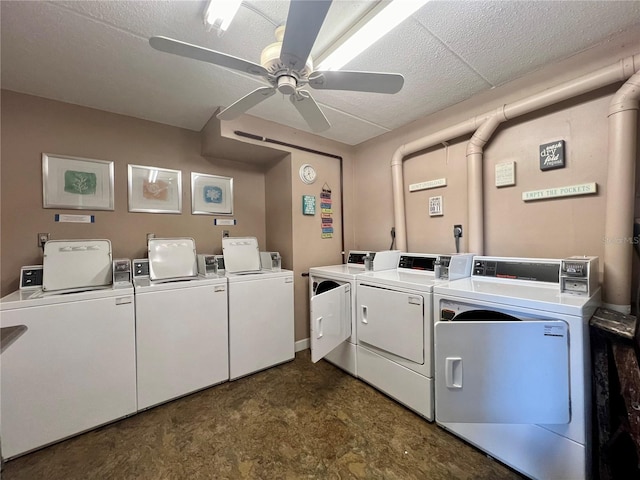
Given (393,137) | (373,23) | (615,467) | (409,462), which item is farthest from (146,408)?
(393,137)

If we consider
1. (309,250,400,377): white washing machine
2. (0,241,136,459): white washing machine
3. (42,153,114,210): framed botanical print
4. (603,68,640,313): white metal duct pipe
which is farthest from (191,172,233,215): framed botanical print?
(603,68,640,313): white metal duct pipe

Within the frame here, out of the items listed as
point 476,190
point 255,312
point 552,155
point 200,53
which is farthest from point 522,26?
point 255,312

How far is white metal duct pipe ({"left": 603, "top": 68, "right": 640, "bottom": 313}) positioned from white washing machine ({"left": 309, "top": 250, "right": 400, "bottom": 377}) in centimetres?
146

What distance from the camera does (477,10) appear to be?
142 centimetres

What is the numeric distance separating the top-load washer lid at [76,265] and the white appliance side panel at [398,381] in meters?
2.30

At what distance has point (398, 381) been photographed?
198 cm

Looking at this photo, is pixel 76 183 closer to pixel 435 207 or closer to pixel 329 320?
pixel 329 320

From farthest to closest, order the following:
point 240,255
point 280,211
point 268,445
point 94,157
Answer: point 280,211 < point 240,255 < point 94,157 < point 268,445

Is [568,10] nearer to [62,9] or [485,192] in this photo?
[485,192]

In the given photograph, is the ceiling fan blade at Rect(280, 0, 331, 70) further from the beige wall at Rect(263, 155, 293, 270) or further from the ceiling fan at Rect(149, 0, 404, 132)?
the beige wall at Rect(263, 155, 293, 270)

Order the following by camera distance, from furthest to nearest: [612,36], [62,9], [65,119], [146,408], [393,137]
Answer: [393,137], [65,119], [146,408], [612,36], [62,9]

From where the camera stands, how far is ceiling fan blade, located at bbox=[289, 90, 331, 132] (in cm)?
146

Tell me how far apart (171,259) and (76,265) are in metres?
0.66

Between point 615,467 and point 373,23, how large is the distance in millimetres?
2557
